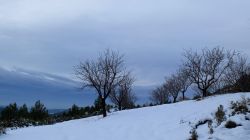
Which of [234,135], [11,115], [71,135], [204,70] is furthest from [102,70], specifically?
[11,115]

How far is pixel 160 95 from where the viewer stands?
73938mm

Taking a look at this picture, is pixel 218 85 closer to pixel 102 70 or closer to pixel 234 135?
pixel 102 70

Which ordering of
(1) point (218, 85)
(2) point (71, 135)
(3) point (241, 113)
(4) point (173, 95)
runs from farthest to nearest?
(4) point (173, 95)
(1) point (218, 85)
(2) point (71, 135)
(3) point (241, 113)

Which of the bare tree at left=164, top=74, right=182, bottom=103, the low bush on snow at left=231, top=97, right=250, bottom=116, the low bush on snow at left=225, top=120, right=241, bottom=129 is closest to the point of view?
the low bush on snow at left=225, top=120, right=241, bottom=129

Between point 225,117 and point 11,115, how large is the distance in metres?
49.0

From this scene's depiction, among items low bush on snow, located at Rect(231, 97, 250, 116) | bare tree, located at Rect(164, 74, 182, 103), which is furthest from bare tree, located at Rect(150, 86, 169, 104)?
low bush on snow, located at Rect(231, 97, 250, 116)

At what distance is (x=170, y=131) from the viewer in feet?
54.1

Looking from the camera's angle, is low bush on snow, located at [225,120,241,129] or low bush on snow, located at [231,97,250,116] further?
low bush on snow, located at [231,97,250,116]

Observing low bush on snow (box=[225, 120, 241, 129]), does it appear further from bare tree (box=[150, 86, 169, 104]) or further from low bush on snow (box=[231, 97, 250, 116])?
bare tree (box=[150, 86, 169, 104])

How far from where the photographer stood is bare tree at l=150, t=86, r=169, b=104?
234 ft

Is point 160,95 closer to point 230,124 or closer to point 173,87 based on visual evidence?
point 173,87

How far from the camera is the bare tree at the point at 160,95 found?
71444mm

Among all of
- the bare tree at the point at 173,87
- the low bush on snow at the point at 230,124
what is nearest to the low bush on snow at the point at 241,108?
the low bush on snow at the point at 230,124

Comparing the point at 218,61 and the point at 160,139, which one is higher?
the point at 218,61
